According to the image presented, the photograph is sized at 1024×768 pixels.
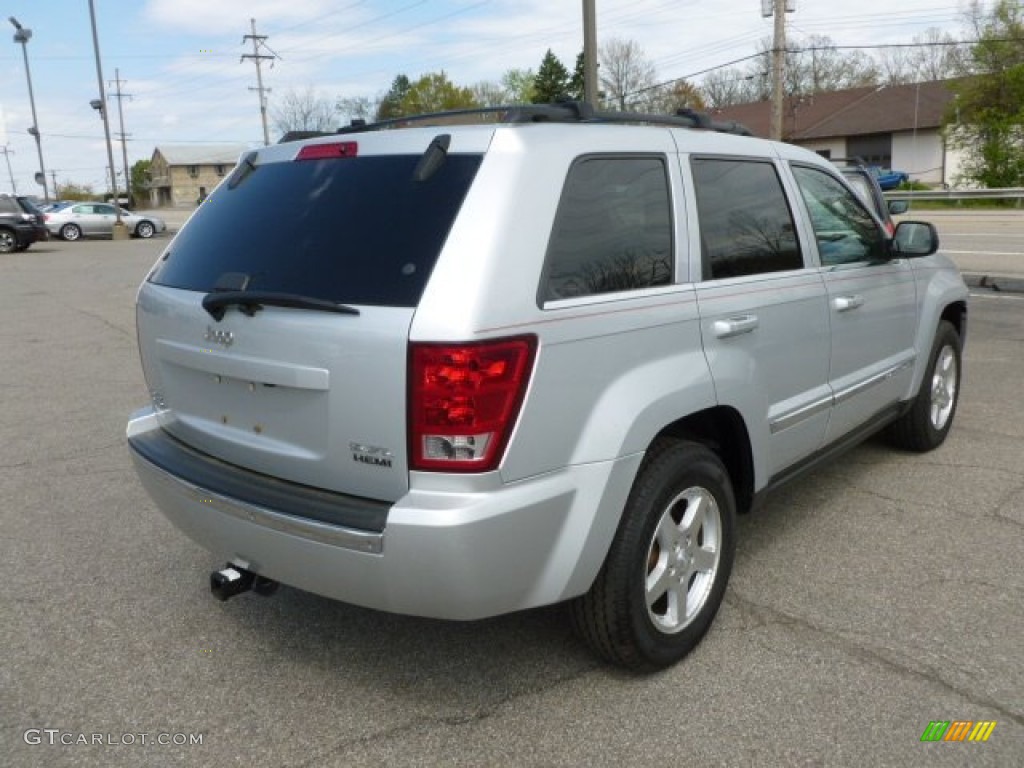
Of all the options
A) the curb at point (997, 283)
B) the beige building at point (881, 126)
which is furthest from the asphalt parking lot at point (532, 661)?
the beige building at point (881, 126)

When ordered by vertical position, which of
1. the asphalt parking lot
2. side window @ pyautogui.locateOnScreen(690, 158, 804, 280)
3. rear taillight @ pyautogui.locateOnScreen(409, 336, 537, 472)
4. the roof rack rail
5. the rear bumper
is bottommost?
the asphalt parking lot

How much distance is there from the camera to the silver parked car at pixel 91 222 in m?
35.0

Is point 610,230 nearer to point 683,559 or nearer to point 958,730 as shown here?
point 683,559

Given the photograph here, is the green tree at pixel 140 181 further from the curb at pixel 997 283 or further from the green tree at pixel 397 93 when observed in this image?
the curb at pixel 997 283

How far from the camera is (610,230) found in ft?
9.48

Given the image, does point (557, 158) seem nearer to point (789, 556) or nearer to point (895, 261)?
point (789, 556)

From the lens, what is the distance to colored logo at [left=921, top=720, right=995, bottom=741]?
8.74 feet

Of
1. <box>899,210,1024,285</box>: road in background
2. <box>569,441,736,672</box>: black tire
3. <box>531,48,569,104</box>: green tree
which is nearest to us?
<box>569,441,736,672</box>: black tire

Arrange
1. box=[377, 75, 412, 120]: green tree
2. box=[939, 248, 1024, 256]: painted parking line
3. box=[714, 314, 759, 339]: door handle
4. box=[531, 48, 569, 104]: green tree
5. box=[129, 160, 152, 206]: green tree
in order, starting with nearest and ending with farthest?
box=[714, 314, 759, 339]: door handle → box=[939, 248, 1024, 256]: painted parking line → box=[531, 48, 569, 104]: green tree → box=[377, 75, 412, 120]: green tree → box=[129, 160, 152, 206]: green tree

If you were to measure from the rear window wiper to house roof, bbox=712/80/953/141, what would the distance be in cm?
5454

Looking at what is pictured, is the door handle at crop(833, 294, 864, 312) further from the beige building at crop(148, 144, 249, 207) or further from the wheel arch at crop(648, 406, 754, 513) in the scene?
the beige building at crop(148, 144, 249, 207)

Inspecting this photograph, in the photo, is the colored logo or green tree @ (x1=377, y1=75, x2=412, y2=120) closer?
the colored logo

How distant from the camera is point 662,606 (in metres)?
3.15

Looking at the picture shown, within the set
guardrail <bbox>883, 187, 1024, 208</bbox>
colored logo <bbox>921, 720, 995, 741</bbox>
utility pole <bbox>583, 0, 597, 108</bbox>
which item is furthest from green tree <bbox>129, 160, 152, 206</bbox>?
colored logo <bbox>921, 720, 995, 741</bbox>
